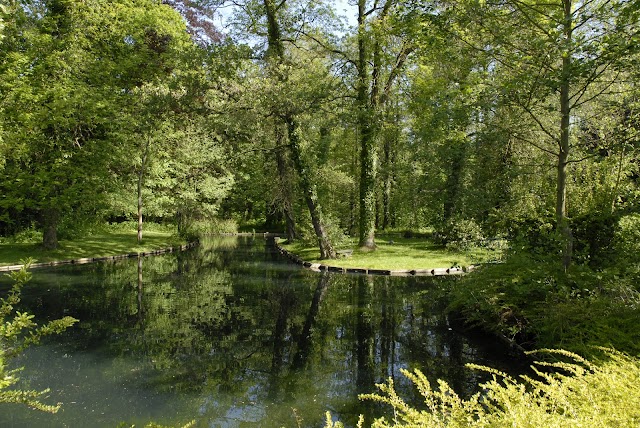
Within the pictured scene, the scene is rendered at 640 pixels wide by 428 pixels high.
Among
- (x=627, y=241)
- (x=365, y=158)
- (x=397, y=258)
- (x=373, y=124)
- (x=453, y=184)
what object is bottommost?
(x=397, y=258)

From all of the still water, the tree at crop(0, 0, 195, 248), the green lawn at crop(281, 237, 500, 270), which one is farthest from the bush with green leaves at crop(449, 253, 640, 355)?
the tree at crop(0, 0, 195, 248)

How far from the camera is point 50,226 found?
19.0m

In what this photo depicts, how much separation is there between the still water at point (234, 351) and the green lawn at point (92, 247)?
4.82 metres

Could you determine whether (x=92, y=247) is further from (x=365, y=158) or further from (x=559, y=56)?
(x=559, y=56)

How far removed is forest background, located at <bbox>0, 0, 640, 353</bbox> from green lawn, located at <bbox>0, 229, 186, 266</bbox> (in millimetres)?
869

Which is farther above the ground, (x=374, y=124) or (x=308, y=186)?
(x=374, y=124)

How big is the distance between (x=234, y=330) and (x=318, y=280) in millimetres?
6001

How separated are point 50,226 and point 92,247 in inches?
98.8

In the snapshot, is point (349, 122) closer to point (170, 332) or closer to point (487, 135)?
point (487, 135)

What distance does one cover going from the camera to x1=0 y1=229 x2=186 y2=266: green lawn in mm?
17750

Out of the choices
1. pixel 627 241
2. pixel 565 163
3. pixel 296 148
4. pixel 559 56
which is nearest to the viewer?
pixel 559 56

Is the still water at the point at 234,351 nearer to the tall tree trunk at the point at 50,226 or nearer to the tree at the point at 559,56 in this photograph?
the tree at the point at 559,56

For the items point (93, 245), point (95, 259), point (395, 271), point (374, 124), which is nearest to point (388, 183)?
point (374, 124)

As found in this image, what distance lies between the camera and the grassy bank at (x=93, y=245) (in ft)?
58.6
